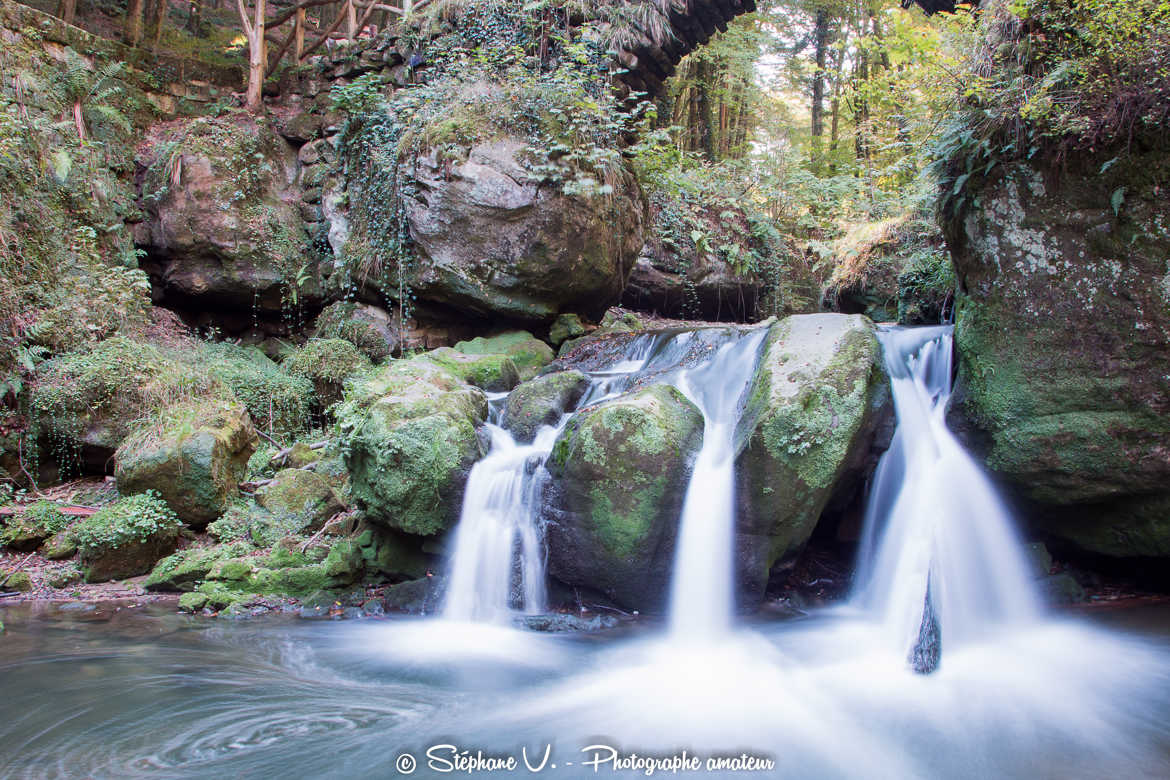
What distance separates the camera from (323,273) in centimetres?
1070

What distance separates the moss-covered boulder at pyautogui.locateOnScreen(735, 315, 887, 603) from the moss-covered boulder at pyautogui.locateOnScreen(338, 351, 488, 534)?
2538 millimetres

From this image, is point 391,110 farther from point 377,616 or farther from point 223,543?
point 377,616

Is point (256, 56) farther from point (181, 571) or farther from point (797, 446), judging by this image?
point (797, 446)

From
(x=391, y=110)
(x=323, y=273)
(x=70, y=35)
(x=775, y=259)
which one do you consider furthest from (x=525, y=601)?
(x=70, y=35)

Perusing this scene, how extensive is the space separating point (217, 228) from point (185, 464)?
517 centimetres

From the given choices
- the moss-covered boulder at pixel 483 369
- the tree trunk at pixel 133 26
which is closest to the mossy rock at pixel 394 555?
the moss-covered boulder at pixel 483 369

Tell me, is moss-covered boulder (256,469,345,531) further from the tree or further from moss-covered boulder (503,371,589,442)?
the tree

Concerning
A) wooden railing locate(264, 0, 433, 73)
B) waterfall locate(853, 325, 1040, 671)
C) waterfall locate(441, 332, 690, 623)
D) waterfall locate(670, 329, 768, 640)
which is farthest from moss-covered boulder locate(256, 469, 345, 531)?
wooden railing locate(264, 0, 433, 73)

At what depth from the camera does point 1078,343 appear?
496cm

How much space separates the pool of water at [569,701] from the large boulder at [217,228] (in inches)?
255

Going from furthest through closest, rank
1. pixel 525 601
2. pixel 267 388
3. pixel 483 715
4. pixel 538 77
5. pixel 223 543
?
pixel 538 77, pixel 267 388, pixel 223 543, pixel 525 601, pixel 483 715

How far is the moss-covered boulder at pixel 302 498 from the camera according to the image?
272 inches

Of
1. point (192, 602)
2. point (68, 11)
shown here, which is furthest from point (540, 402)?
point (68, 11)

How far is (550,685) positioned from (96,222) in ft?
A: 32.1
